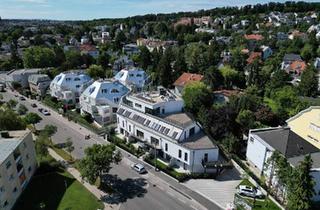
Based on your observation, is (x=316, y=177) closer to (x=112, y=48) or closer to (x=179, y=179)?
(x=179, y=179)

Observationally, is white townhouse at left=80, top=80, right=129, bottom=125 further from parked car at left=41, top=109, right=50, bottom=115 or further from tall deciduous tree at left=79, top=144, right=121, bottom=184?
tall deciduous tree at left=79, top=144, right=121, bottom=184

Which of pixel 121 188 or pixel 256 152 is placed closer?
pixel 121 188

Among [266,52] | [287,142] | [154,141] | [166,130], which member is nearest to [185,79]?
Result: [154,141]

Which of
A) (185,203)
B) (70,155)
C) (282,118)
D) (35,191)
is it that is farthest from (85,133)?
(282,118)

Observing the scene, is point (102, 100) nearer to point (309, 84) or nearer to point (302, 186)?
point (302, 186)

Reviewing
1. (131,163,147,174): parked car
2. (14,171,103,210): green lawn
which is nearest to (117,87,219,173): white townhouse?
(131,163,147,174): parked car

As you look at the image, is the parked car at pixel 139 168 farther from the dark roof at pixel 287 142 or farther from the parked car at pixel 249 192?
the dark roof at pixel 287 142
